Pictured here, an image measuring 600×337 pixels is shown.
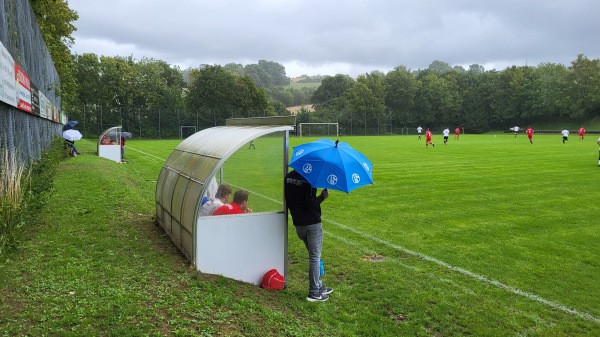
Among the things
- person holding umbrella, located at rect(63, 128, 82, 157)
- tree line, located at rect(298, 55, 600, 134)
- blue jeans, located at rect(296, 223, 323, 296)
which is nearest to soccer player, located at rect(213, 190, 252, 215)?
blue jeans, located at rect(296, 223, 323, 296)

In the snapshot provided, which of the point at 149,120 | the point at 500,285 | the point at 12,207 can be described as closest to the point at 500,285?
the point at 500,285

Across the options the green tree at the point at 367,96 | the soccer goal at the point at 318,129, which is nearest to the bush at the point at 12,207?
the soccer goal at the point at 318,129

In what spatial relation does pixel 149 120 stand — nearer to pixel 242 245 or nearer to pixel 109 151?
pixel 109 151

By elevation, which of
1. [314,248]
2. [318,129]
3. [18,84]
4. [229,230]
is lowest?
[314,248]

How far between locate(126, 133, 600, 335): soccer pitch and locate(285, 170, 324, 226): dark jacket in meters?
0.48

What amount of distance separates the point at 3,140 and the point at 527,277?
9.58 metres

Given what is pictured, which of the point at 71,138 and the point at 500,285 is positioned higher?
the point at 71,138

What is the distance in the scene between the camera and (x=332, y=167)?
19.1 feet

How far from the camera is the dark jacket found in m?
6.14

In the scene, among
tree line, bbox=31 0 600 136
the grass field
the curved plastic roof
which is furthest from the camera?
tree line, bbox=31 0 600 136

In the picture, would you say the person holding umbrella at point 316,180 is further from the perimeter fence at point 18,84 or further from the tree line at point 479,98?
the tree line at point 479,98

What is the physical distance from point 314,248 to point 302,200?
0.66 metres

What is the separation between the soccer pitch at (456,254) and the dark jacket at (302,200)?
482 millimetres

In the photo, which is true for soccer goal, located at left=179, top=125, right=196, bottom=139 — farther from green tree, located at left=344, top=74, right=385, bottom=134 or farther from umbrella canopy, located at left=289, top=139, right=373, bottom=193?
umbrella canopy, located at left=289, top=139, right=373, bottom=193
